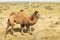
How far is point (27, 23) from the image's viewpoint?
548 inches

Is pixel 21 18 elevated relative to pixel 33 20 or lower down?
elevated

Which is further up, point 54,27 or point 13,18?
point 13,18

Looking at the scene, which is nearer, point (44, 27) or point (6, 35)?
point (6, 35)

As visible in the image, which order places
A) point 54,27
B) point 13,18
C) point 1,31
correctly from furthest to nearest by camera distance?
1. point 54,27
2. point 1,31
3. point 13,18

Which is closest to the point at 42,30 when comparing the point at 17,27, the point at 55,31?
the point at 55,31

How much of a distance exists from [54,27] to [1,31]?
323 cm

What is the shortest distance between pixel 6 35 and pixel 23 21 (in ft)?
3.91

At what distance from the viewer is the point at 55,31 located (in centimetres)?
1432

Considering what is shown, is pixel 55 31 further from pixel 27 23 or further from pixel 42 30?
pixel 27 23

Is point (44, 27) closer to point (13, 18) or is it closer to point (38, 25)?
point (38, 25)

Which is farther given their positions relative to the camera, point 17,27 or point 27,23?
point 17,27

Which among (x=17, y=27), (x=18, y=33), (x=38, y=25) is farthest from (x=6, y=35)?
(x=38, y=25)

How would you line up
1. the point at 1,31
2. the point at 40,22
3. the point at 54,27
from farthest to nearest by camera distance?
the point at 40,22 < the point at 54,27 < the point at 1,31

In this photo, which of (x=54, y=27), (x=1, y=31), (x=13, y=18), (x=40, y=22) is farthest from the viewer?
(x=40, y=22)
